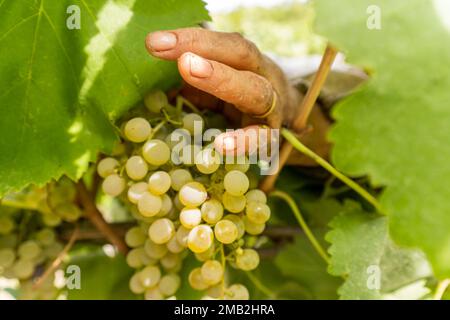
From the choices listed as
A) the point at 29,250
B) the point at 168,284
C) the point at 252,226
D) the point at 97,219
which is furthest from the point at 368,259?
the point at 29,250

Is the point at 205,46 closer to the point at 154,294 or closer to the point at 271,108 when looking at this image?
the point at 271,108

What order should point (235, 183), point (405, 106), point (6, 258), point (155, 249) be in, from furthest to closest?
point (6, 258)
point (155, 249)
point (235, 183)
point (405, 106)

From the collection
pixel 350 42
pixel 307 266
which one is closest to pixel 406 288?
pixel 307 266

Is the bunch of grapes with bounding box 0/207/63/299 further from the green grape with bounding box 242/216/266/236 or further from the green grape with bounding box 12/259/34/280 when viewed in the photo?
the green grape with bounding box 242/216/266/236

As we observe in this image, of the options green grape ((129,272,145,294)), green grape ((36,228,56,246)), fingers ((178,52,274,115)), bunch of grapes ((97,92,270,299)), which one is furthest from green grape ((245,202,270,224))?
green grape ((36,228,56,246))

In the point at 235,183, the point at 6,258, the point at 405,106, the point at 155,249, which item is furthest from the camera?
the point at 6,258
